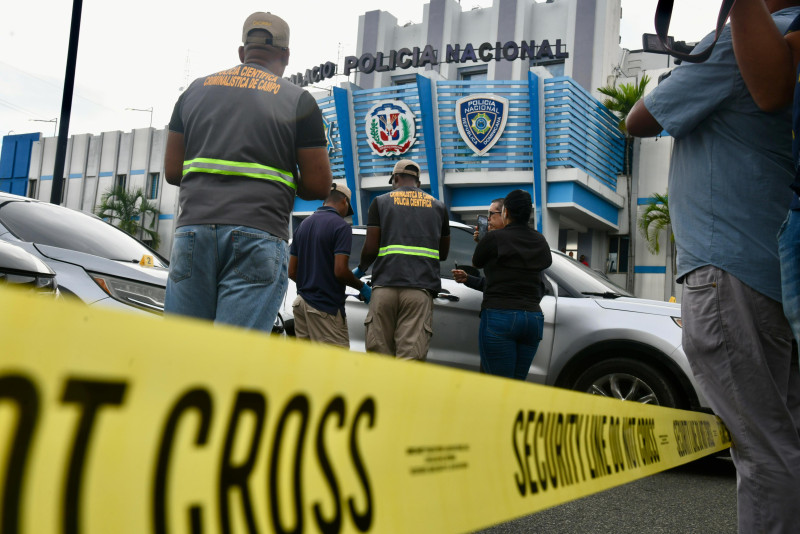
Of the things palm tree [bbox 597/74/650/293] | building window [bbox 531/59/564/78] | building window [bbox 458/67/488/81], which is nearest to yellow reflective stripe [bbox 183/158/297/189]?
palm tree [bbox 597/74/650/293]

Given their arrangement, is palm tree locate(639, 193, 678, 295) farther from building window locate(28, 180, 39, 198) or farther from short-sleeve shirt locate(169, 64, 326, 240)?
building window locate(28, 180, 39, 198)

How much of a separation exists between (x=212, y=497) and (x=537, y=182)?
20.9m

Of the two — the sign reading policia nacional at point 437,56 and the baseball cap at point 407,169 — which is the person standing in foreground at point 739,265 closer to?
the baseball cap at point 407,169

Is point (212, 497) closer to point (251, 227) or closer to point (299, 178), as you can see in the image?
point (251, 227)

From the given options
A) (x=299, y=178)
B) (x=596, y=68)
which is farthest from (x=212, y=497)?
(x=596, y=68)

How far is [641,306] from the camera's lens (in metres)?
5.70

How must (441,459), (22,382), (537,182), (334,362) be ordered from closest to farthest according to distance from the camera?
1. (22,382)
2. (334,362)
3. (441,459)
4. (537,182)

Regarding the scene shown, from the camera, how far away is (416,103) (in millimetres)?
22016

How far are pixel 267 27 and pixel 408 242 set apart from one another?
2241 mm

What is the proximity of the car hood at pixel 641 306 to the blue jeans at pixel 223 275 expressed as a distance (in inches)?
139

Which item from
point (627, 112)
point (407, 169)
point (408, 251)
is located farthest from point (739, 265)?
point (627, 112)

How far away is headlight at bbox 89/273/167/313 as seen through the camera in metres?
5.01

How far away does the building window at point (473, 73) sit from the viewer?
90.3 feet

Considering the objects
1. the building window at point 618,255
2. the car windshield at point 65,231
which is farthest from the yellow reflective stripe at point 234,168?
the building window at point 618,255
